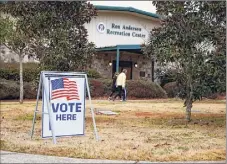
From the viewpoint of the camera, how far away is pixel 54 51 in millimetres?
11383

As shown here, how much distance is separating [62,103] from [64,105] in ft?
0.18

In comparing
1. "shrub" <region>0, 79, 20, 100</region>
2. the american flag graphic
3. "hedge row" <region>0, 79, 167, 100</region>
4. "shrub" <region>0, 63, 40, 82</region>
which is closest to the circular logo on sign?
"hedge row" <region>0, 79, 167, 100</region>

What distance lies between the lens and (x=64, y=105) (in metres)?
8.33

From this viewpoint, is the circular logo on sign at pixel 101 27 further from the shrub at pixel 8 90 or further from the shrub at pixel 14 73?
the shrub at pixel 8 90

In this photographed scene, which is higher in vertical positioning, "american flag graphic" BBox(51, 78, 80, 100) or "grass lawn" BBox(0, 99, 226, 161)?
"american flag graphic" BBox(51, 78, 80, 100)

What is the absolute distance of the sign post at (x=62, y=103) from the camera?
8.13m

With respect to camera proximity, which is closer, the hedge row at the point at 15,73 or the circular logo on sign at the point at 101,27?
the hedge row at the point at 15,73

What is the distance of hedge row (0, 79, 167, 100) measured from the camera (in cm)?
2244

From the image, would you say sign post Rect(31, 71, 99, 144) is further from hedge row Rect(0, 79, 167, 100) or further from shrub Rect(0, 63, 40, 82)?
shrub Rect(0, 63, 40, 82)

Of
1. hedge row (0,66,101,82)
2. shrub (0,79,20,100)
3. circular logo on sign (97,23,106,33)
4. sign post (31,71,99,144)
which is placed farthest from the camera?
circular logo on sign (97,23,106,33)

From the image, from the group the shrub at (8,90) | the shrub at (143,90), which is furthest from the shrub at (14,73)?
the shrub at (143,90)

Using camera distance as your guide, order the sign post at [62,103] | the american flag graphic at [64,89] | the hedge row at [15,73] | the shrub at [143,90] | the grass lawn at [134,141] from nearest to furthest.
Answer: the grass lawn at [134,141]
the sign post at [62,103]
the american flag graphic at [64,89]
the hedge row at [15,73]
the shrub at [143,90]

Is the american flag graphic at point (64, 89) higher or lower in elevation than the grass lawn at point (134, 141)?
higher

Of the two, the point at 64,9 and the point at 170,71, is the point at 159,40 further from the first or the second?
the point at 64,9
